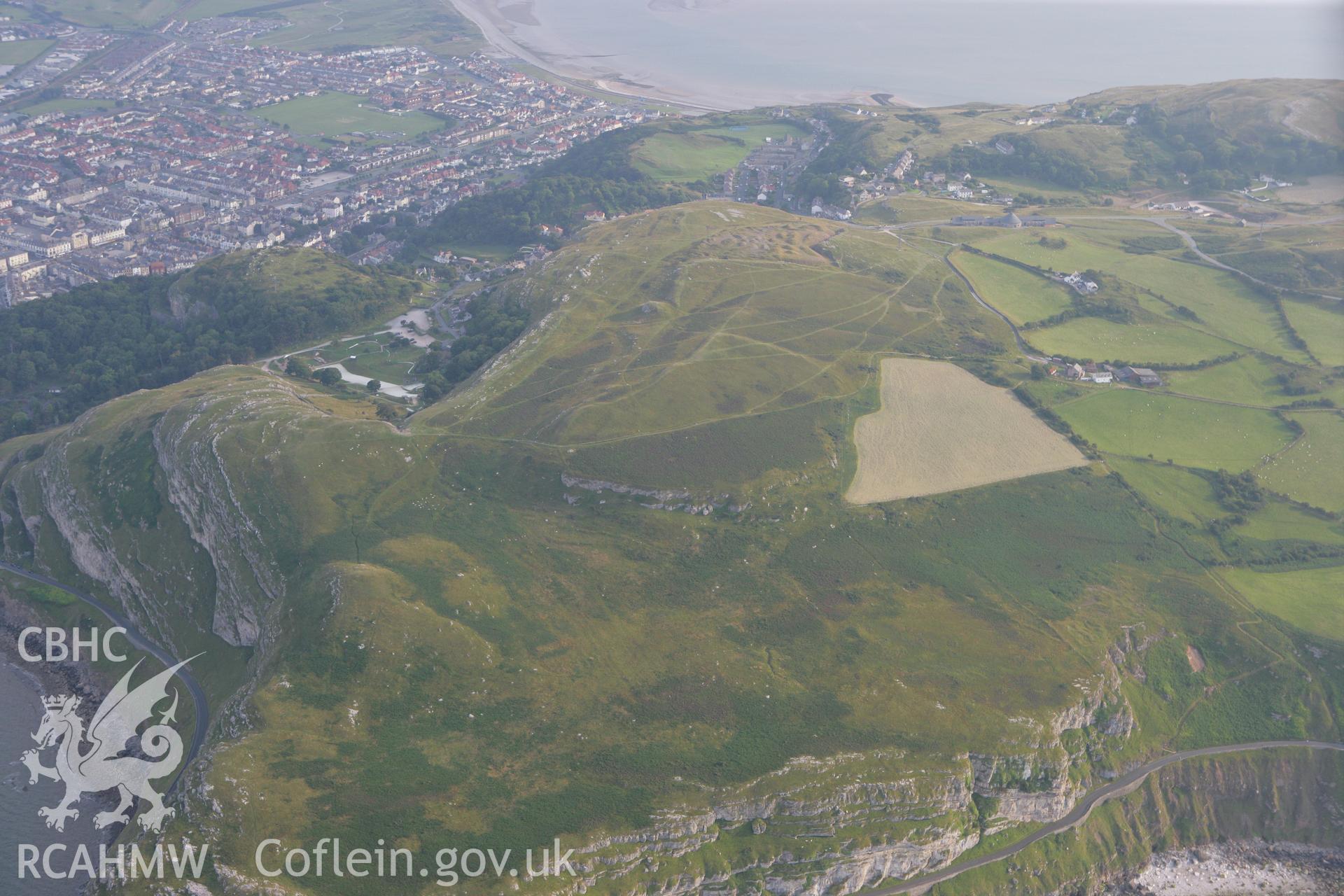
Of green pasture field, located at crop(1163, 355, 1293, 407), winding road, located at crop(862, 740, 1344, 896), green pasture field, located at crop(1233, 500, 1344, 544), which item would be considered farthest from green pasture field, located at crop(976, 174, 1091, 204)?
winding road, located at crop(862, 740, 1344, 896)

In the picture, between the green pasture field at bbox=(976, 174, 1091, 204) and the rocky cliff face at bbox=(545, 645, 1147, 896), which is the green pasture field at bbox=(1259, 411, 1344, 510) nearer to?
the rocky cliff face at bbox=(545, 645, 1147, 896)

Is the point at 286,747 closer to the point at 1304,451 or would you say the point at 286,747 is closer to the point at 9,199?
the point at 1304,451

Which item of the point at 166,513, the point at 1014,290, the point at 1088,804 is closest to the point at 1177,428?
the point at 1014,290

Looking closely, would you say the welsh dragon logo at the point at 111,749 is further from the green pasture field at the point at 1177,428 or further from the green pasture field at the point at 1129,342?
the green pasture field at the point at 1129,342

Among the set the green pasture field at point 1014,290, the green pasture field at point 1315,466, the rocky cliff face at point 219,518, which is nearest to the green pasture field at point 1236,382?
the green pasture field at point 1315,466

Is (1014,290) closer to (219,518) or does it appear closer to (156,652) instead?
(219,518)

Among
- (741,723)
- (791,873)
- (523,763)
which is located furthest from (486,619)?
(791,873)
